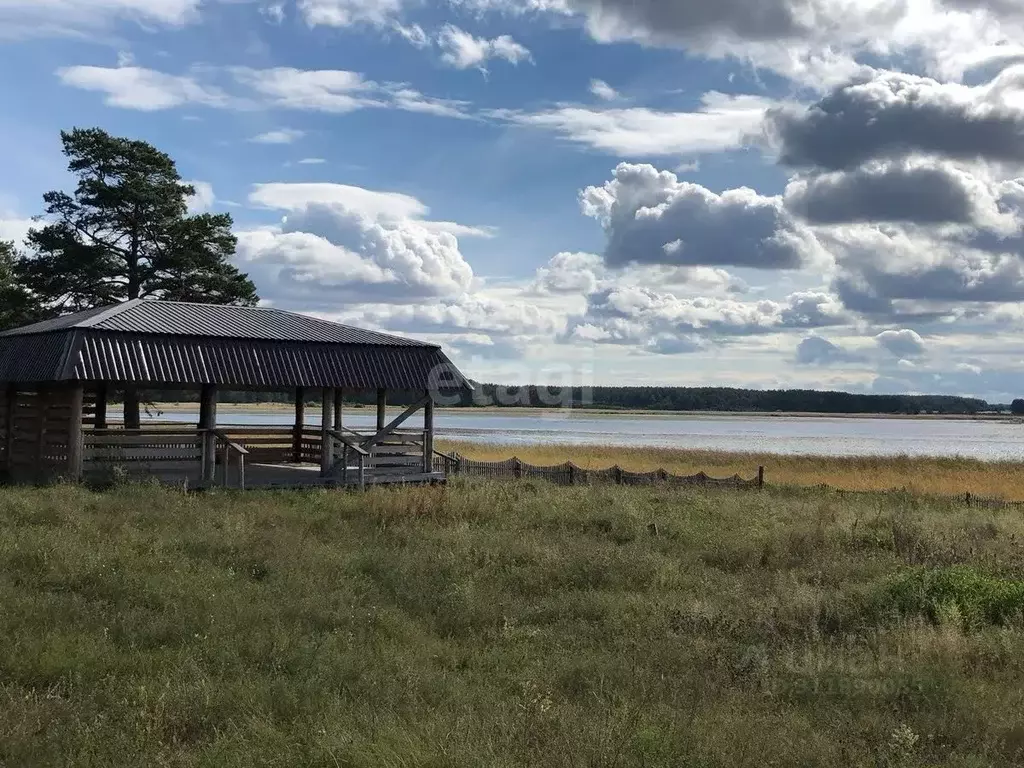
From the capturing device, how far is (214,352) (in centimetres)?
2173

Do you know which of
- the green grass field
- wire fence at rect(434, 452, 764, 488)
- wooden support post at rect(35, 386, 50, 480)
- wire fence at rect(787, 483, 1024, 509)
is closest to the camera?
the green grass field

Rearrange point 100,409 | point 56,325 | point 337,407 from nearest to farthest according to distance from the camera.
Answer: point 56,325 < point 337,407 < point 100,409

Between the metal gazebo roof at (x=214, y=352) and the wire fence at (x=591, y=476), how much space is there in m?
3.62

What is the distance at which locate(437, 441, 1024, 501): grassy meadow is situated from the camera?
105 feet

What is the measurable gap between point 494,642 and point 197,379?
44.1ft

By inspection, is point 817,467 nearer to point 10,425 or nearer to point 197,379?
point 197,379

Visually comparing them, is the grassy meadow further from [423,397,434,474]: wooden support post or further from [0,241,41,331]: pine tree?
[0,241,41,331]: pine tree

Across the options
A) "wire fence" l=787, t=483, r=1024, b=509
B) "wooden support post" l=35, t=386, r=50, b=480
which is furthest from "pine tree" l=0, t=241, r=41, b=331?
"wire fence" l=787, t=483, r=1024, b=509

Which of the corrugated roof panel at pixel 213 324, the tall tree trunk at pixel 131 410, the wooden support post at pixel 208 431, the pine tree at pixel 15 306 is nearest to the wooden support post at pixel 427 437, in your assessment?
the corrugated roof panel at pixel 213 324

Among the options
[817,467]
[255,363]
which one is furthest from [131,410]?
[817,467]

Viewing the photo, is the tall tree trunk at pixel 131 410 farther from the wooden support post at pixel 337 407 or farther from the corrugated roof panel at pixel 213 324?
the wooden support post at pixel 337 407

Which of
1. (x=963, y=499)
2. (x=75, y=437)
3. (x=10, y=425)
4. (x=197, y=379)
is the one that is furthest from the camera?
(x=10, y=425)

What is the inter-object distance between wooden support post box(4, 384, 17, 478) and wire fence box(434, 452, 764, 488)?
1043cm

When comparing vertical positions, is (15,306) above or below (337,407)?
above
